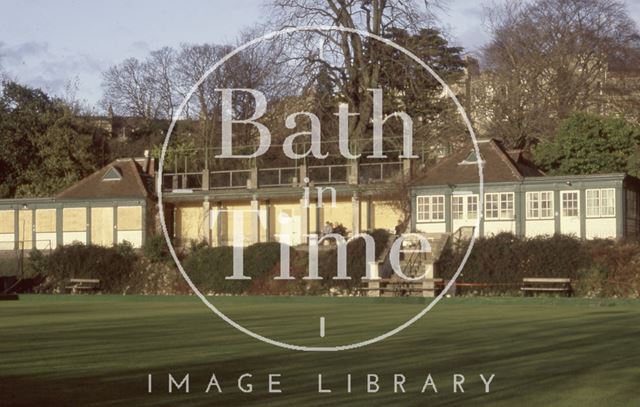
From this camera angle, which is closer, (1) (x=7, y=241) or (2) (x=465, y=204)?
(2) (x=465, y=204)

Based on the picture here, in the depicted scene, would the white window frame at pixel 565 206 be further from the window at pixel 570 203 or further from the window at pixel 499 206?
the window at pixel 499 206

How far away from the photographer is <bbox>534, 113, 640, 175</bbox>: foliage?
50.8 metres

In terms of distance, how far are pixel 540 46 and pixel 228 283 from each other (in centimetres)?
2675

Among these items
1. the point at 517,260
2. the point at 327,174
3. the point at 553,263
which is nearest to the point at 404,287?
the point at 517,260

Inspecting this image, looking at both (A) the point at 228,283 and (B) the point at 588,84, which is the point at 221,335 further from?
(B) the point at 588,84

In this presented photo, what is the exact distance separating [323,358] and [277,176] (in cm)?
3660

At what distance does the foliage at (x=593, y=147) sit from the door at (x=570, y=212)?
5240mm

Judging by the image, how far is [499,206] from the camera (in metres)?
47.0

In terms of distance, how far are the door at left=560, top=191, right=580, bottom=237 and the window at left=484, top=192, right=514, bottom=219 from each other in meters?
2.09

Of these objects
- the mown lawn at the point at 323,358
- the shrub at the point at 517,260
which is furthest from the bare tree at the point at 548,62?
the mown lawn at the point at 323,358

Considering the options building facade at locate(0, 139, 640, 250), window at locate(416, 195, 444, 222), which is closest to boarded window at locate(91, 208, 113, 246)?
building facade at locate(0, 139, 640, 250)

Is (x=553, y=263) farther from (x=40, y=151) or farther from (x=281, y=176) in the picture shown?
(x=40, y=151)

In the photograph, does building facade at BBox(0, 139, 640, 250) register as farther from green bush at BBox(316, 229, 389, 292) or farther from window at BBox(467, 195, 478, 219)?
green bush at BBox(316, 229, 389, 292)

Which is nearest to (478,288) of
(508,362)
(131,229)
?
(131,229)
